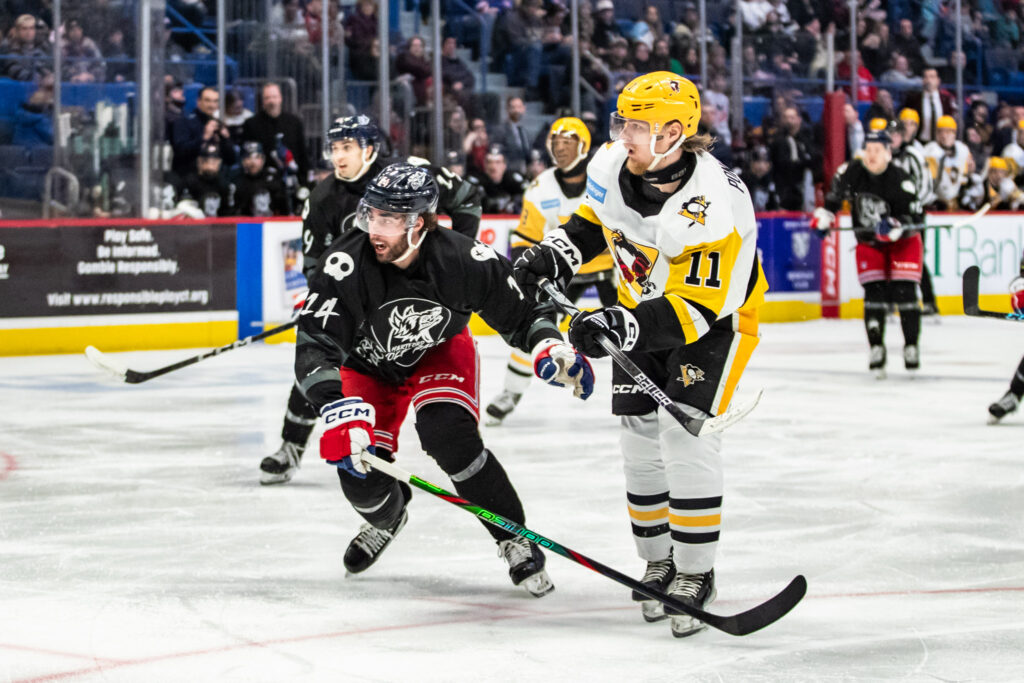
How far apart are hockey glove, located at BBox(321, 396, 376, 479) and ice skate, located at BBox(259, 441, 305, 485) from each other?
181cm

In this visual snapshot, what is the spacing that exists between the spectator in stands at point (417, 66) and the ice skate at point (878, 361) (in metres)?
4.04

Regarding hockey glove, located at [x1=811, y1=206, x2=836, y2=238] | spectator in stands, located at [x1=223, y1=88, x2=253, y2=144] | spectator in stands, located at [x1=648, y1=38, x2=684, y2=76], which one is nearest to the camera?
hockey glove, located at [x1=811, y1=206, x2=836, y2=238]

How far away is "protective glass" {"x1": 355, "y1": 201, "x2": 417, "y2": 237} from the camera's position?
128 inches

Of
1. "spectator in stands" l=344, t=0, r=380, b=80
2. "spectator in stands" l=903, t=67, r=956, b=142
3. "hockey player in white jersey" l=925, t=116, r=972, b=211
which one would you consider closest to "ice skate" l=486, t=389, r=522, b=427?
"spectator in stands" l=344, t=0, r=380, b=80

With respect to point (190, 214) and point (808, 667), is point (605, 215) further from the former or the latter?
point (190, 214)

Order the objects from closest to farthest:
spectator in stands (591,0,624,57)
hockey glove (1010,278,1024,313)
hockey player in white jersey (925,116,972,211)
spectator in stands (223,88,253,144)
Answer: hockey glove (1010,278,1024,313)
spectator in stands (223,88,253,144)
spectator in stands (591,0,624,57)
hockey player in white jersey (925,116,972,211)

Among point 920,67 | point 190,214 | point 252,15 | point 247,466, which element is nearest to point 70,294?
point 190,214

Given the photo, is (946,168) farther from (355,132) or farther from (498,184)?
(355,132)

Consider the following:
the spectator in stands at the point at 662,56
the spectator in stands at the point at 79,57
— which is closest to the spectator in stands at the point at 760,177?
the spectator in stands at the point at 662,56

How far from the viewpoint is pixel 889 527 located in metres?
4.28

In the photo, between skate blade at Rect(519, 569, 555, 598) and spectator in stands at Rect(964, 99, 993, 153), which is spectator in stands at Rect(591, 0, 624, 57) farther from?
skate blade at Rect(519, 569, 555, 598)

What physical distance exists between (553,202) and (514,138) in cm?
463

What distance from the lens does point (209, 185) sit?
376 inches

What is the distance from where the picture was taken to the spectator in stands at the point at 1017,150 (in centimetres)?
1319
